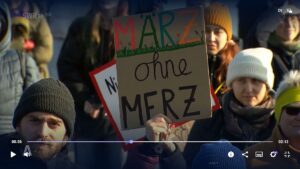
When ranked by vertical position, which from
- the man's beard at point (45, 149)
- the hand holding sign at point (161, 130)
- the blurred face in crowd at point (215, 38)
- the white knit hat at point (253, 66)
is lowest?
the man's beard at point (45, 149)

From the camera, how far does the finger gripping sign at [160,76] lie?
1027cm

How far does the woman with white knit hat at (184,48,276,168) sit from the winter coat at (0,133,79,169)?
0.54 meters

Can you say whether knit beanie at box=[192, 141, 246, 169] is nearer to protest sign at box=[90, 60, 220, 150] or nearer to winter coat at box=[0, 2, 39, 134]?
protest sign at box=[90, 60, 220, 150]

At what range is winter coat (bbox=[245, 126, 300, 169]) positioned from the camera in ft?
33.7

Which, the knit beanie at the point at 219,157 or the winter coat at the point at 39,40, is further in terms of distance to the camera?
the winter coat at the point at 39,40

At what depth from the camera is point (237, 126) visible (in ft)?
33.9

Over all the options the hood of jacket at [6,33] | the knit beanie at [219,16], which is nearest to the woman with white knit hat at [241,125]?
the knit beanie at [219,16]

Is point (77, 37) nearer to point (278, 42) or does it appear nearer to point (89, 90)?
point (89, 90)

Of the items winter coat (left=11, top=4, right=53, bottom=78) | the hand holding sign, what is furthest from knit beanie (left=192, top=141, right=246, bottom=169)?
winter coat (left=11, top=4, right=53, bottom=78)

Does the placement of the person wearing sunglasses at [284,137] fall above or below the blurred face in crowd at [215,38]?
below

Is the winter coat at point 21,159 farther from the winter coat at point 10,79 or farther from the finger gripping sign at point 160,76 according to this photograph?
the finger gripping sign at point 160,76

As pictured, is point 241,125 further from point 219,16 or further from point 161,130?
point 219,16

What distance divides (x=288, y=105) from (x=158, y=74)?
585 mm

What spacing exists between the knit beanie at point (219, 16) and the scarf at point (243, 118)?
294mm
